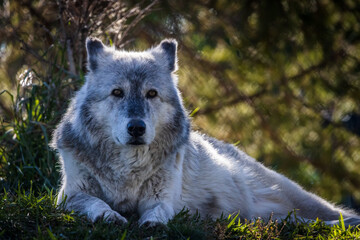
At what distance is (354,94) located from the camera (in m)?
7.66

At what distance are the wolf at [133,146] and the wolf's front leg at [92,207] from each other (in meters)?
0.01

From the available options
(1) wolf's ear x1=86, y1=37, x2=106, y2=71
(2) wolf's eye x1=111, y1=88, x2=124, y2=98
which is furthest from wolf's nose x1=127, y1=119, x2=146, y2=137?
(1) wolf's ear x1=86, y1=37, x2=106, y2=71

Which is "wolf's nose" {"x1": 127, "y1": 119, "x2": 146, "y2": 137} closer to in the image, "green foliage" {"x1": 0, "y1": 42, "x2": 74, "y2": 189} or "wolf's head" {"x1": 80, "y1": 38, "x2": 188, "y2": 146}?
"wolf's head" {"x1": 80, "y1": 38, "x2": 188, "y2": 146}

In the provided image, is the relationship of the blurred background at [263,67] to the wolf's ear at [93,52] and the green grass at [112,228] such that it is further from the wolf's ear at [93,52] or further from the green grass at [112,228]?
the green grass at [112,228]

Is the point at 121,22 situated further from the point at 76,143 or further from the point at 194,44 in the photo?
the point at 76,143

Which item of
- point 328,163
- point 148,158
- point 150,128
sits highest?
point 150,128

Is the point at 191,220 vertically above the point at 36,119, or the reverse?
the point at 36,119

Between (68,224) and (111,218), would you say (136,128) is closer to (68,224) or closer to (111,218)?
(111,218)

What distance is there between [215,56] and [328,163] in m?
2.70

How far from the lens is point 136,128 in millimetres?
3578

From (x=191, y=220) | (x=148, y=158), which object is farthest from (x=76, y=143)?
(x=191, y=220)

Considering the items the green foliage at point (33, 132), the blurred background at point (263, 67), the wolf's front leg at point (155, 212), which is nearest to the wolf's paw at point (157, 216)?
the wolf's front leg at point (155, 212)

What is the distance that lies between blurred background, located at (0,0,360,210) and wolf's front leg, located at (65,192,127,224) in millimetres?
3334

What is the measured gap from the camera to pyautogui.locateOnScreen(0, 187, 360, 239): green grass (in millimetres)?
3034
